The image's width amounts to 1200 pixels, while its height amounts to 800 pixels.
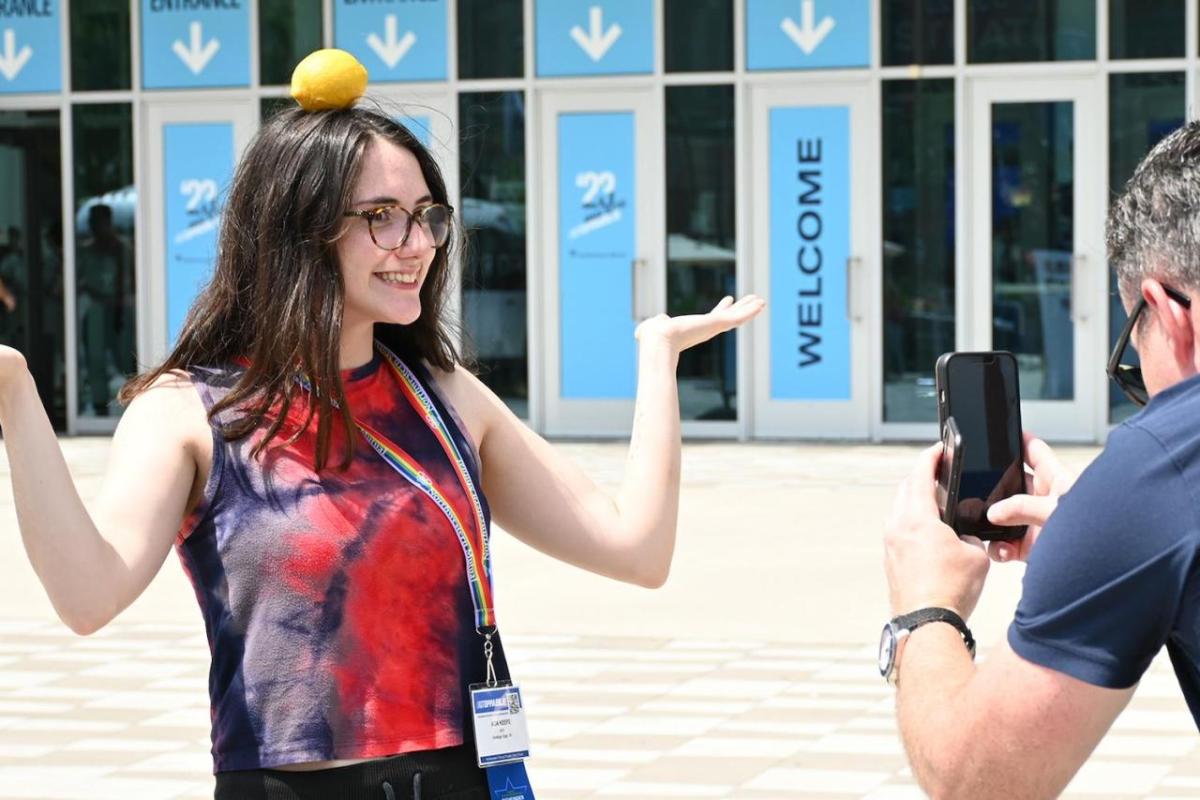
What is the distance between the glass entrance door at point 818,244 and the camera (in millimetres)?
16719

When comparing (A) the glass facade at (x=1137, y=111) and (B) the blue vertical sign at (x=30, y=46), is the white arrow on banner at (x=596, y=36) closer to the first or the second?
(A) the glass facade at (x=1137, y=111)

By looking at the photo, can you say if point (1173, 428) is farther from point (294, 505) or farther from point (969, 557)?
point (294, 505)

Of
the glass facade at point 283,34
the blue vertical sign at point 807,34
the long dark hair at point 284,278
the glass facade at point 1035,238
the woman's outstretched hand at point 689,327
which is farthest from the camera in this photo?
the glass facade at point 283,34

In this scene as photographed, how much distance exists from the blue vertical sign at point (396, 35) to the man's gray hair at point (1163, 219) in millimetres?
15818

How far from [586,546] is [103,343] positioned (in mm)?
16107

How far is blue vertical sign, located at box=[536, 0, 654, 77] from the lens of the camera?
673 inches

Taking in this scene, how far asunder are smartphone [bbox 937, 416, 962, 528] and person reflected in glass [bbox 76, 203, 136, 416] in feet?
54.9

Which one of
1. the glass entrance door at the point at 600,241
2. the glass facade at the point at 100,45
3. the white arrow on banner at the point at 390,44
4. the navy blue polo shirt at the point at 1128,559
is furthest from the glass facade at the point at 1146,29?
the navy blue polo shirt at the point at 1128,559

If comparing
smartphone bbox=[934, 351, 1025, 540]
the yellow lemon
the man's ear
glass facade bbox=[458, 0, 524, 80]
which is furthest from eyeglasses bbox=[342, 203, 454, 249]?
glass facade bbox=[458, 0, 524, 80]

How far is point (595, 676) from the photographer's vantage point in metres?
7.64

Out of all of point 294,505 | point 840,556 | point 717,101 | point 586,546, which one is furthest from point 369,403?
point 717,101

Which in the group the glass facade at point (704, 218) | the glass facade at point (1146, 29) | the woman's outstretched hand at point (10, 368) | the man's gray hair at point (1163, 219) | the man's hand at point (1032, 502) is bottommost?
the man's hand at point (1032, 502)

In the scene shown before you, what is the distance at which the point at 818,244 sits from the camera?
55.2 ft

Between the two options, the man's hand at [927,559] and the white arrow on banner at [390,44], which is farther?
the white arrow on banner at [390,44]
